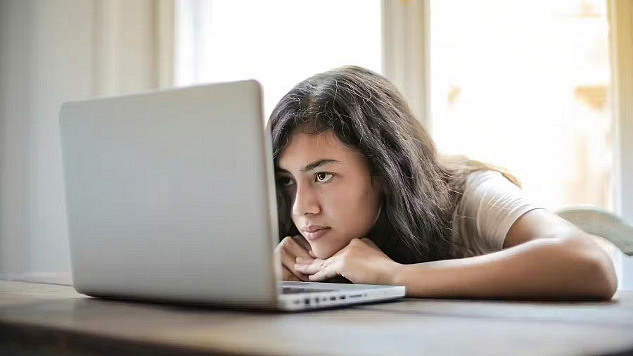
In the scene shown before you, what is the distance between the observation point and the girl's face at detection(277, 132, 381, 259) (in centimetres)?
136

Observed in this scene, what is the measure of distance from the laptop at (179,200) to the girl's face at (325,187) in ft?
1.29

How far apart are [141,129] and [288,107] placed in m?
0.59

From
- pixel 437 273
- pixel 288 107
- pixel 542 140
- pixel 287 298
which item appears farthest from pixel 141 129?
pixel 542 140

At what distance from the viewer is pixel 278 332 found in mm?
645

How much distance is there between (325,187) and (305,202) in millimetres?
52

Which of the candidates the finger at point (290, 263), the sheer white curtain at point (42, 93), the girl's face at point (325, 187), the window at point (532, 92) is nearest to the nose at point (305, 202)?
the girl's face at point (325, 187)

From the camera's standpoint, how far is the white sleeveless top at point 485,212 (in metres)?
1.35

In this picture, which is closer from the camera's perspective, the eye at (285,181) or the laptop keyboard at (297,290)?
the laptop keyboard at (297,290)

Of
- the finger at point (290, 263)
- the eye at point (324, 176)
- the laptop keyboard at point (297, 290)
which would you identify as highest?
the eye at point (324, 176)

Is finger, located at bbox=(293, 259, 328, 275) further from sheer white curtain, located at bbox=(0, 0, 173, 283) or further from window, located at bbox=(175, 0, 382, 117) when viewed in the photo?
sheer white curtain, located at bbox=(0, 0, 173, 283)

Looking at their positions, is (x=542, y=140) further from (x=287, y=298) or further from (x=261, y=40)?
(x=287, y=298)

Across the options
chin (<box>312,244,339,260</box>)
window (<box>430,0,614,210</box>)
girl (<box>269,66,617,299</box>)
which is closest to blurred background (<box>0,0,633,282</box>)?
window (<box>430,0,614,210</box>)

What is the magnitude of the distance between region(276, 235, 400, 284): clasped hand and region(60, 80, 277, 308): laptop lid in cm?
28

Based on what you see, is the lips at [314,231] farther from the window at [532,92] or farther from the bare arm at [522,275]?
the window at [532,92]
